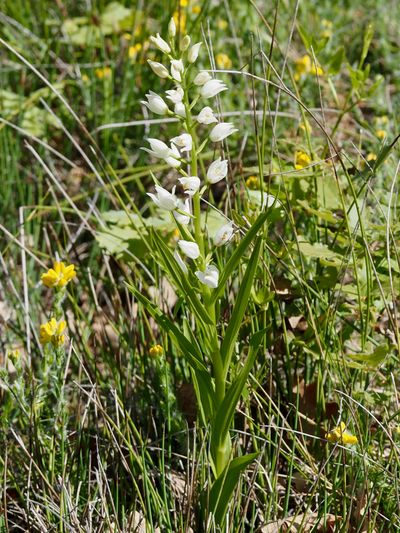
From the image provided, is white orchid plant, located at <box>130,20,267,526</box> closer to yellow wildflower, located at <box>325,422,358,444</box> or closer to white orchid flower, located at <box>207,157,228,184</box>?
white orchid flower, located at <box>207,157,228,184</box>

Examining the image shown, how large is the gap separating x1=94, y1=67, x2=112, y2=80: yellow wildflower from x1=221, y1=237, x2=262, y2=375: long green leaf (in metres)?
1.92

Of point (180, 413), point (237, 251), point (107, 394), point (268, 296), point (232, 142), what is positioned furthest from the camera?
point (232, 142)

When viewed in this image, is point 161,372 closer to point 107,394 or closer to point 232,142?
point 107,394

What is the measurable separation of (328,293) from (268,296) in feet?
0.75

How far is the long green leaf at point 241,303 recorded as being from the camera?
1225 millimetres

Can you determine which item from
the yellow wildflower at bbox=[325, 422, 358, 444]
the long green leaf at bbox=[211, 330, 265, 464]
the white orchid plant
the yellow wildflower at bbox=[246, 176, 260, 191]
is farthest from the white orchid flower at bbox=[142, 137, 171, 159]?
the yellow wildflower at bbox=[246, 176, 260, 191]

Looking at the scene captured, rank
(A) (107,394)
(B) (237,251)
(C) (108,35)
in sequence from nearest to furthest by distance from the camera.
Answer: (B) (237,251) → (A) (107,394) → (C) (108,35)

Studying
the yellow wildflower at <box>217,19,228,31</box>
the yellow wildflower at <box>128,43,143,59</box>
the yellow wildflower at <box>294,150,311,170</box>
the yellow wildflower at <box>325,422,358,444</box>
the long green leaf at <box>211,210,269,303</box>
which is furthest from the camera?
the yellow wildflower at <box>217,19,228,31</box>

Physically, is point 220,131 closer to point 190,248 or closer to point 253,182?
point 190,248

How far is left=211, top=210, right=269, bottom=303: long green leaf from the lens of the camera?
1.20 m

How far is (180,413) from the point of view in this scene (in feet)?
5.66

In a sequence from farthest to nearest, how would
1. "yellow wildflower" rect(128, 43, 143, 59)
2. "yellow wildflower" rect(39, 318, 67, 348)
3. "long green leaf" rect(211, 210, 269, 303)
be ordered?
"yellow wildflower" rect(128, 43, 143, 59) → "yellow wildflower" rect(39, 318, 67, 348) → "long green leaf" rect(211, 210, 269, 303)

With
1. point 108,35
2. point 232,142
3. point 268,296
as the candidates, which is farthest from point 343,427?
point 108,35

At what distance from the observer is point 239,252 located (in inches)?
48.3
